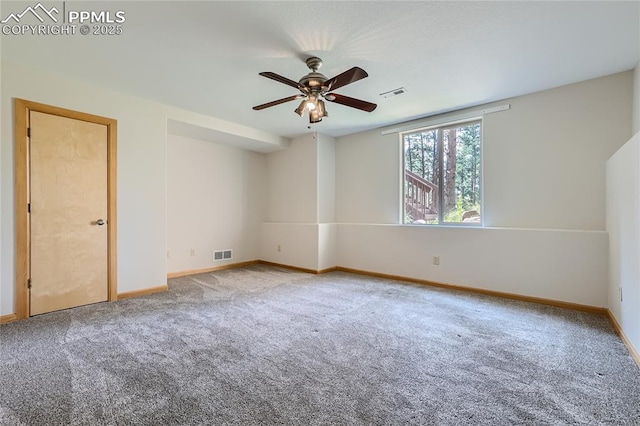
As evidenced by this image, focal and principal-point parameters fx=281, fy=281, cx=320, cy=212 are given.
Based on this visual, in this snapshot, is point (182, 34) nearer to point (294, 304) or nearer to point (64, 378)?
point (64, 378)

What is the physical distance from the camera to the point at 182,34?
7.63 feet

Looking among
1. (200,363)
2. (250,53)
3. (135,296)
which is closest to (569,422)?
(200,363)

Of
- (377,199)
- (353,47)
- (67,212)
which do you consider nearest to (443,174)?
(377,199)

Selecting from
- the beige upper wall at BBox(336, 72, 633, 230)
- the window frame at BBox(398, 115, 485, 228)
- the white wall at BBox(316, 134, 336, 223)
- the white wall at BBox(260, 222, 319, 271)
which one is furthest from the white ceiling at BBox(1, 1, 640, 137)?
the white wall at BBox(260, 222, 319, 271)

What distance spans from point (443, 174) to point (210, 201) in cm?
414

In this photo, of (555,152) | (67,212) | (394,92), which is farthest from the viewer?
(394,92)

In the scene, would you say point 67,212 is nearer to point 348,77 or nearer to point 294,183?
point 348,77

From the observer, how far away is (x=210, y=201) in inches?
210

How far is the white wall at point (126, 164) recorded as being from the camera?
274cm

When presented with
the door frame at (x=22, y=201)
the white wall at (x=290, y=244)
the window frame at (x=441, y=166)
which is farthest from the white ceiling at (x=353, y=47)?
the white wall at (x=290, y=244)

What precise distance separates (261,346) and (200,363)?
464 mm

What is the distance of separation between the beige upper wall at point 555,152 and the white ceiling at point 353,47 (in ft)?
0.79

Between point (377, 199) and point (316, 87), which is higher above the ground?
point (316, 87)

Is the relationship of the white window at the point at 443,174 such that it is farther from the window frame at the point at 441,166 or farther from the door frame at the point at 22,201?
the door frame at the point at 22,201
